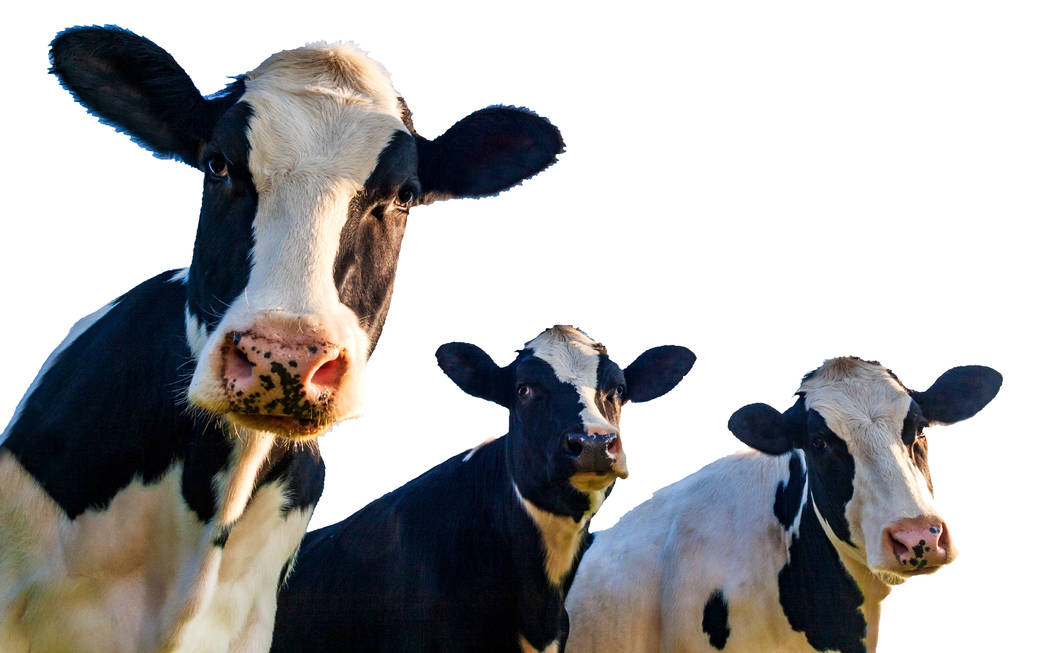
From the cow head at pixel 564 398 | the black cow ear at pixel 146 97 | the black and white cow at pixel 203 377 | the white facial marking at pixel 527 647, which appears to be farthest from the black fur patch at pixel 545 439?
the black cow ear at pixel 146 97

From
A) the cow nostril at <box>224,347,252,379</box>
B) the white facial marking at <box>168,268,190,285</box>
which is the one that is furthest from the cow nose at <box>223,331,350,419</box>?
the white facial marking at <box>168,268,190,285</box>

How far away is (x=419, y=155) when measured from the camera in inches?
197

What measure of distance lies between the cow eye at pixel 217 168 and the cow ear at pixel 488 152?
0.93 m

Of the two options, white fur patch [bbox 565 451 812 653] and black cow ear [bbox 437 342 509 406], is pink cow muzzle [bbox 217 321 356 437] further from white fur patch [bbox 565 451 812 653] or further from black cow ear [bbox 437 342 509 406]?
white fur patch [bbox 565 451 812 653]

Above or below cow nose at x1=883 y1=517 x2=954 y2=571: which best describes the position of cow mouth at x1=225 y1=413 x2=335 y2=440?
below

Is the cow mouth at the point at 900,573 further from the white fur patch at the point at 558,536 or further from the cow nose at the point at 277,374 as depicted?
the cow nose at the point at 277,374

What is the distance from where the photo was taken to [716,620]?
26.9 feet

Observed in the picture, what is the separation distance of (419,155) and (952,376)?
5.13 meters

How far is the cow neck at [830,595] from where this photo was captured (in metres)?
7.98

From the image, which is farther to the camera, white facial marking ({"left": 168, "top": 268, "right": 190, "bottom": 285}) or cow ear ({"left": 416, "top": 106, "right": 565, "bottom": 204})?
cow ear ({"left": 416, "top": 106, "right": 565, "bottom": 204})

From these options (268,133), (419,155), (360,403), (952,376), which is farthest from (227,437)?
(952,376)

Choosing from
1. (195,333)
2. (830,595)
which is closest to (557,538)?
(830,595)

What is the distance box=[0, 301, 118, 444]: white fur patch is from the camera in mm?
4543

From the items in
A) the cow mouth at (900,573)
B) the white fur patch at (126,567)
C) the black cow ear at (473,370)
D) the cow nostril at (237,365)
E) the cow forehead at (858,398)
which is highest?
the cow forehead at (858,398)
